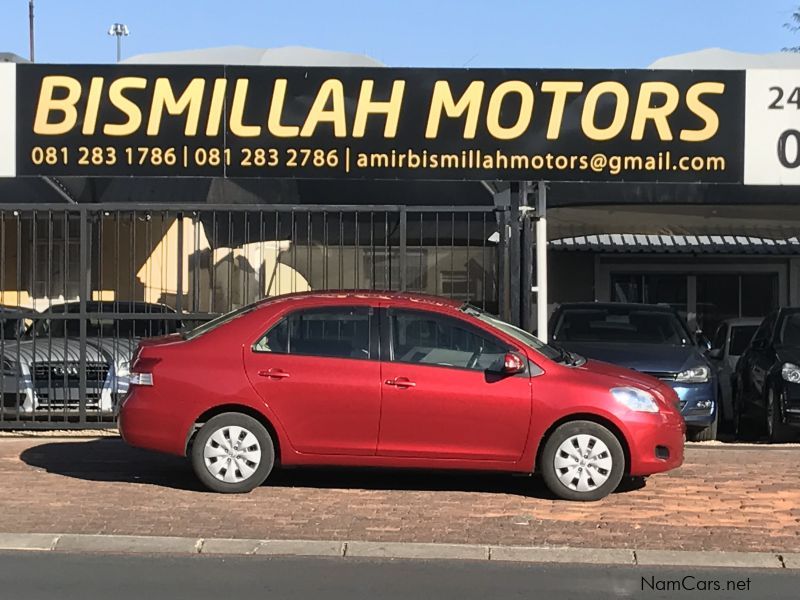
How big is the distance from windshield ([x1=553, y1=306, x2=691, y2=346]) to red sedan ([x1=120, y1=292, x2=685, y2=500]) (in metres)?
4.10

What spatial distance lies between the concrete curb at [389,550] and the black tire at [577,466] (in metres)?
1.25

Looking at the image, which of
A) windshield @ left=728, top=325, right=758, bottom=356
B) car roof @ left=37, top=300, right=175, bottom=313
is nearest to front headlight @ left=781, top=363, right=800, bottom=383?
windshield @ left=728, top=325, right=758, bottom=356


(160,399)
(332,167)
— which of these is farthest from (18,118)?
(160,399)

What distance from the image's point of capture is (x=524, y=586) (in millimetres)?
5910

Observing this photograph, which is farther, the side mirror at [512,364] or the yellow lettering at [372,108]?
the yellow lettering at [372,108]

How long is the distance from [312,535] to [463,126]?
18.0 ft

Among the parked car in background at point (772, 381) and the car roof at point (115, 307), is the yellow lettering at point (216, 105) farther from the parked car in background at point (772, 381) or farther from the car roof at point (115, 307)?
the parked car in background at point (772, 381)

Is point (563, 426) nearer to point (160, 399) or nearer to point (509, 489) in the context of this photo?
point (509, 489)

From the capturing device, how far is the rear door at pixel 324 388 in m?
7.81

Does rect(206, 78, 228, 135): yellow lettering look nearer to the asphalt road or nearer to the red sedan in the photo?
the red sedan

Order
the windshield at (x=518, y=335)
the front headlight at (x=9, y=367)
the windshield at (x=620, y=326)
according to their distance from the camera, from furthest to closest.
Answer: the windshield at (x=620, y=326) < the front headlight at (x=9, y=367) < the windshield at (x=518, y=335)

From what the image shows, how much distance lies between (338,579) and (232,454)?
2.17 metres

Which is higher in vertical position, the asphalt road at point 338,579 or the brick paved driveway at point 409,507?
the brick paved driveway at point 409,507

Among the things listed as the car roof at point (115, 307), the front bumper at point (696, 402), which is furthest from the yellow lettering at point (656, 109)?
the car roof at point (115, 307)
